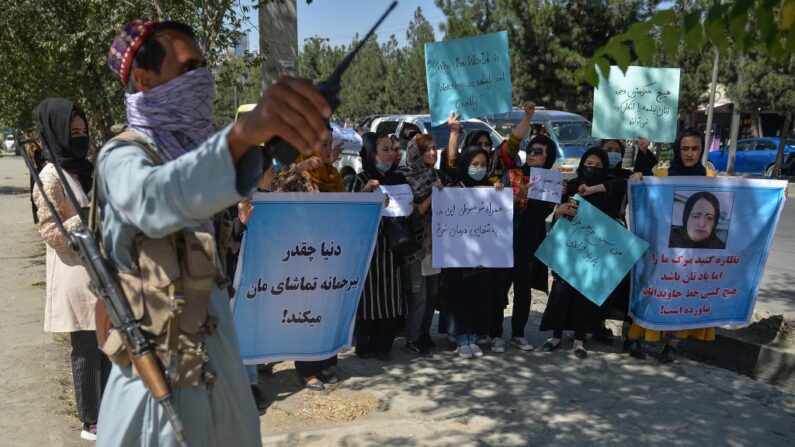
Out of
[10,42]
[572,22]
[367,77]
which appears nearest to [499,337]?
[10,42]

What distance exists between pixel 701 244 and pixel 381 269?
2.47m

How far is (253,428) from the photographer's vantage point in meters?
2.09

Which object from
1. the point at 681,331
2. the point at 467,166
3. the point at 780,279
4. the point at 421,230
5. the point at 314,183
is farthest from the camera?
the point at 780,279

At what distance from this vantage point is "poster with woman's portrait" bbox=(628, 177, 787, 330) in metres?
5.45

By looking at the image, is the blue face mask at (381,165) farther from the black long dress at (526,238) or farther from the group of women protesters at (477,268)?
the black long dress at (526,238)

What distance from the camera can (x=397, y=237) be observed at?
5.45 metres

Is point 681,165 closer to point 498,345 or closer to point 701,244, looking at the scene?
point 701,244

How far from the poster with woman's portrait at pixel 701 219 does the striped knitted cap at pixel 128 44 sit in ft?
14.8

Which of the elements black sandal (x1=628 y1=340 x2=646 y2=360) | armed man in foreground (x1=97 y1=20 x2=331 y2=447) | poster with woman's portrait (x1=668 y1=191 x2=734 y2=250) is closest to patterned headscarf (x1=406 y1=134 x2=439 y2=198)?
poster with woman's portrait (x1=668 y1=191 x2=734 y2=250)

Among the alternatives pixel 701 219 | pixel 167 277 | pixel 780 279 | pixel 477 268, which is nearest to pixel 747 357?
pixel 701 219

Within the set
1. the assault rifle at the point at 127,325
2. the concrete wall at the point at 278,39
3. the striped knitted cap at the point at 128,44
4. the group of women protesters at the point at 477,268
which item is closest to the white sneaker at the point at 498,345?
the group of women protesters at the point at 477,268

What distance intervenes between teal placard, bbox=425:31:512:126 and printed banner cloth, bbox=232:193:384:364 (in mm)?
1385

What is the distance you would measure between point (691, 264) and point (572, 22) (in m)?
20.0

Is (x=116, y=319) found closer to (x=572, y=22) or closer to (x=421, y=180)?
(x=421, y=180)
